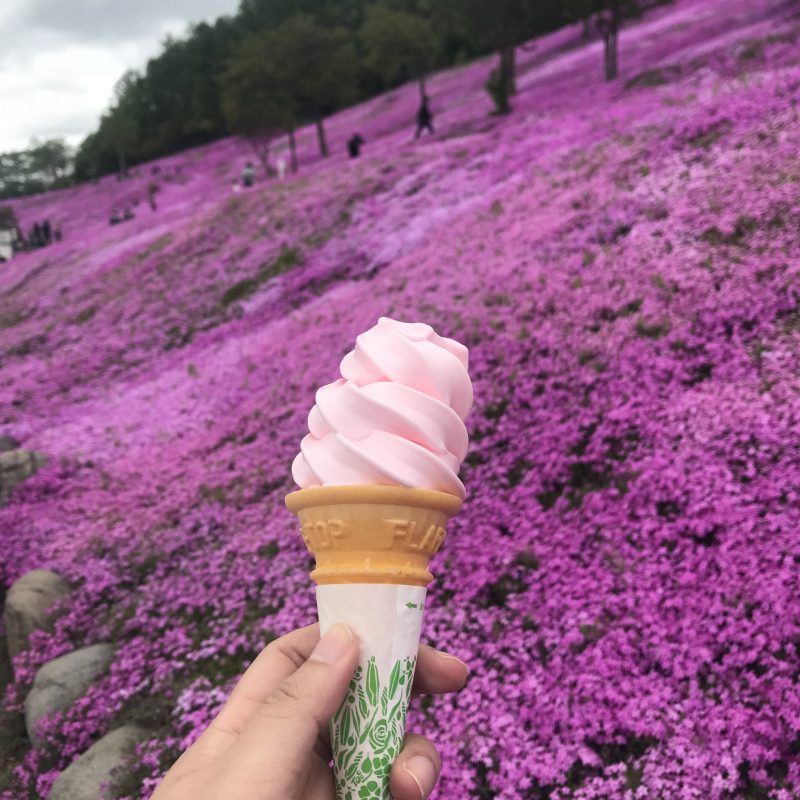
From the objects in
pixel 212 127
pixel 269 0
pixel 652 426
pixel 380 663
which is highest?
pixel 269 0

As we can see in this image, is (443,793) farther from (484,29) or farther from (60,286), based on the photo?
(484,29)

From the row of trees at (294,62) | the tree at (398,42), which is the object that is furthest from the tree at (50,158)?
the tree at (398,42)

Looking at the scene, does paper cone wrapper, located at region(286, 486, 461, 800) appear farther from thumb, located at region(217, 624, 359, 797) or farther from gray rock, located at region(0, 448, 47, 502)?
gray rock, located at region(0, 448, 47, 502)

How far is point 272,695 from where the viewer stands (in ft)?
7.64

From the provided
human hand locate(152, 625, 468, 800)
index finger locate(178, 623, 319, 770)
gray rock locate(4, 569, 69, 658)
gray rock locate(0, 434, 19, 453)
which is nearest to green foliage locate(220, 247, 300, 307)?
gray rock locate(0, 434, 19, 453)

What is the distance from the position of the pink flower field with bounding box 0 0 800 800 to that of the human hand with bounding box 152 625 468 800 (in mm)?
2327

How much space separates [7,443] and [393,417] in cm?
1328

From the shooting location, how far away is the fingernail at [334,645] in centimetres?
234

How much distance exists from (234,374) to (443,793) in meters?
9.56

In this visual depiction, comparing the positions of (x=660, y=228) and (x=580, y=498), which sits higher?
(x=660, y=228)

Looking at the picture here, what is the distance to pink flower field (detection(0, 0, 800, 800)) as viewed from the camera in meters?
4.70

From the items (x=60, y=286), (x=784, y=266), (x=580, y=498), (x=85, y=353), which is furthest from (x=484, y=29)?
(x=580, y=498)

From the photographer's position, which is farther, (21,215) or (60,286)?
(21,215)

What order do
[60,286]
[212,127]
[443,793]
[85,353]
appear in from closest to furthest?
[443,793], [85,353], [60,286], [212,127]
